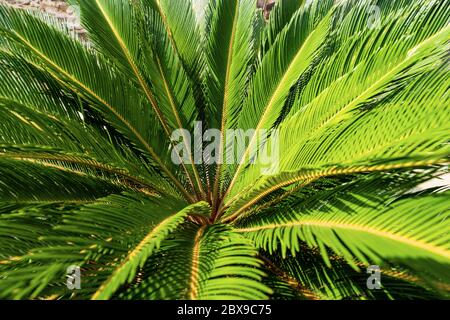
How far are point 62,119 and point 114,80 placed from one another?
0.37 m

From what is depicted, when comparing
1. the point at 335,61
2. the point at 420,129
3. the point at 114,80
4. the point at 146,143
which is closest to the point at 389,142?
the point at 420,129

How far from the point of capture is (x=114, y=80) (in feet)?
4.29

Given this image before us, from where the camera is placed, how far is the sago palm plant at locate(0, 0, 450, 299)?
0.72m

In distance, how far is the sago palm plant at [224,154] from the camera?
717mm

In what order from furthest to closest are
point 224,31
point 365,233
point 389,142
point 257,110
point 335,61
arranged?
point 224,31 < point 257,110 < point 335,61 < point 389,142 < point 365,233

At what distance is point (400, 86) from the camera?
109 cm

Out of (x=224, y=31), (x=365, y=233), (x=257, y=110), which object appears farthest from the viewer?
(x=224, y=31)

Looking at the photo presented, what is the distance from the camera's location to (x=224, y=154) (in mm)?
1469

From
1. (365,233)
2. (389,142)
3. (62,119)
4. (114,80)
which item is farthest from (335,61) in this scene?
(62,119)

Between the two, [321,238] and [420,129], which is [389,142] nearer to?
[420,129]
